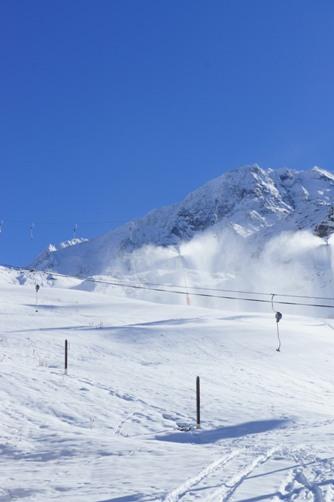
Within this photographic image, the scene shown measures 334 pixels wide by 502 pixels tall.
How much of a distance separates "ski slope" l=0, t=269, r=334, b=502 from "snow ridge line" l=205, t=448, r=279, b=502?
4cm

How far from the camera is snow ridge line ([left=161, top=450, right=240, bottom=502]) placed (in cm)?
1008

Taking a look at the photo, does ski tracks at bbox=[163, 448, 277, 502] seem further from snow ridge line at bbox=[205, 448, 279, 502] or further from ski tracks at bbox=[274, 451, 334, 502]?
ski tracks at bbox=[274, 451, 334, 502]

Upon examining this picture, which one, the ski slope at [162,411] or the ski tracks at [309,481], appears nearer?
the ski tracks at [309,481]

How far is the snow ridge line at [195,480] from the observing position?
1008cm

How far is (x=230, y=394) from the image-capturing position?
23.1 m

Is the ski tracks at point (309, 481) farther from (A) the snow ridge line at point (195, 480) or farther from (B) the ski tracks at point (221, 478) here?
(A) the snow ridge line at point (195, 480)

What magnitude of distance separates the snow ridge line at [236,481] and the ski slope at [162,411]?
4 cm

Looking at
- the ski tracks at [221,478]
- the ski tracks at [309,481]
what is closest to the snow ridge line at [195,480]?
the ski tracks at [221,478]

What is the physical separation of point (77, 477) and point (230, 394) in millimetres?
12012

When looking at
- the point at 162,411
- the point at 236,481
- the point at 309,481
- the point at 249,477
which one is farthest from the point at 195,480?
the point at 162,411

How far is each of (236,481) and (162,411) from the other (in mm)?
9206

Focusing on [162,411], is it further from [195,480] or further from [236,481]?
[236,481]

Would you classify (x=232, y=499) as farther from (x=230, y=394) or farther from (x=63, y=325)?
(x=63, y=325)

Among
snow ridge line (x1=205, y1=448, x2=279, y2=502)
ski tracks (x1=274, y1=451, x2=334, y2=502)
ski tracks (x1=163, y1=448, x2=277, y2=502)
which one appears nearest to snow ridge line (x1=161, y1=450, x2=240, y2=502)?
ski tracks (x1=163, y1=448, x2=277, y2=502)
